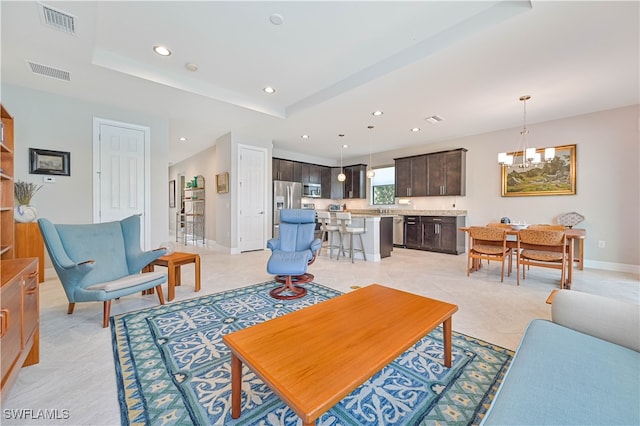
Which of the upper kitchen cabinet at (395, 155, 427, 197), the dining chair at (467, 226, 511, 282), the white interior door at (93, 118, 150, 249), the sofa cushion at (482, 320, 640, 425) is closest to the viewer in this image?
the sofa cushion at (482, 320, 640, 425)

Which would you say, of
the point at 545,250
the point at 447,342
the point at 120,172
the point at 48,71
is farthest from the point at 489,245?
the point at 48,71

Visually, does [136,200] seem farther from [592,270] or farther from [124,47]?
[592,270]

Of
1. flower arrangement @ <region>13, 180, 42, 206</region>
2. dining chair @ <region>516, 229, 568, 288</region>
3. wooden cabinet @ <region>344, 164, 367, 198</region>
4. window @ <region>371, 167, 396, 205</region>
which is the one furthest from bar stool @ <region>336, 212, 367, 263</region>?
flower arrangement @ <region>13, 180, 42, 206</region>

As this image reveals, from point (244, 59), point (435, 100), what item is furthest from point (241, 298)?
point (435, 100)

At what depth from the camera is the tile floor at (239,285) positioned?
4.62ft

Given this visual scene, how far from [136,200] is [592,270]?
25.3 feet

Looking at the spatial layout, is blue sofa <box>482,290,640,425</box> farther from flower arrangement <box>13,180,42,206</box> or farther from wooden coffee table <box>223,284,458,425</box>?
flower arrangement <box>13,180,42,206</box>

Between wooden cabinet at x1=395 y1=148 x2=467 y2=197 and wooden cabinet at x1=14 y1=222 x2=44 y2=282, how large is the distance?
6917 millimetres

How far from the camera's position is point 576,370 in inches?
39.3

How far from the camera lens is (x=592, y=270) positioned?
14.1 feet

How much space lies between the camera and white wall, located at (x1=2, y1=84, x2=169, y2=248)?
355cm

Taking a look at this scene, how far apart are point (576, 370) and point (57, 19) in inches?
167

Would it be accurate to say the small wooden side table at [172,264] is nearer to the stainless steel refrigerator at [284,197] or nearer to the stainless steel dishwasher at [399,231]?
the stainless steel refrigerator at [284,197]

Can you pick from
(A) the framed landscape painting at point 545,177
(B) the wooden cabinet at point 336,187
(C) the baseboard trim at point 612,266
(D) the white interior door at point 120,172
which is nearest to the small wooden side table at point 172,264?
(D) the white interior door at point 120,172
